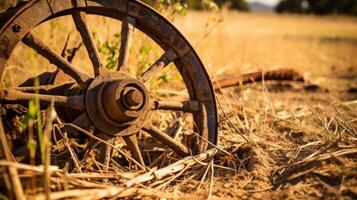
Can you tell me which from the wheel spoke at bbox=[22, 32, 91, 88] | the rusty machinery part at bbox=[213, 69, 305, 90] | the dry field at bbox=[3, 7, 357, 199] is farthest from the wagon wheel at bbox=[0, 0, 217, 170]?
the rusty machinery part at bbox=[213, 69, 305, 90]

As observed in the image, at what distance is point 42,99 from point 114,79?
1.31 feet

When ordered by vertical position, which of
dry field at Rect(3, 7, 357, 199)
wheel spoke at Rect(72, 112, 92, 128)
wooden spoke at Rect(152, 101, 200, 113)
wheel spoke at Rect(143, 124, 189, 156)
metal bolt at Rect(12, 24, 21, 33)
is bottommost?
dry field at Rect(3, 7, 357, 199)

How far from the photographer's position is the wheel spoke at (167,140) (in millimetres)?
2435

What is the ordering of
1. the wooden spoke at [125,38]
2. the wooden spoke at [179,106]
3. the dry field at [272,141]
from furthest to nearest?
the wooden spoke at [179,106], the wooden spoke at [125,38], the dry field at [272,141]

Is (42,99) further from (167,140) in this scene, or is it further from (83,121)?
(167,140)

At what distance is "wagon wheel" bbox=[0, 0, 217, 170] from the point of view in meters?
2.07

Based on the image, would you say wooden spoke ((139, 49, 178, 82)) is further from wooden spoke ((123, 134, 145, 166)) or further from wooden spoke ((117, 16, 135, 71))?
wooden spoke ((123, 134, 145, 166))

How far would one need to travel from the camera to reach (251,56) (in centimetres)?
Answer: 743

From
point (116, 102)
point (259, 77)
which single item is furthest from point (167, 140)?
point (259, 77)

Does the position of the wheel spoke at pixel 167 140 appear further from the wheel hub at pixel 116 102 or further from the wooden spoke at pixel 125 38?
the wooden spoke at pixel 125 38

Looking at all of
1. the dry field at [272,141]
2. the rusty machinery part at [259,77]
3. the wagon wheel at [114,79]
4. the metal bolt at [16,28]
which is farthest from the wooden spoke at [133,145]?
the rusty machinery part at [259,77]

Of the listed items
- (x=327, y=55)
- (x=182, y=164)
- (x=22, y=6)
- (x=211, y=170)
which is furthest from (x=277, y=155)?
(x=327, y=55)

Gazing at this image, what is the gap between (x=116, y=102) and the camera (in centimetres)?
219

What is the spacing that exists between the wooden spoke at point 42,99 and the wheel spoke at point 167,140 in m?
0.42
